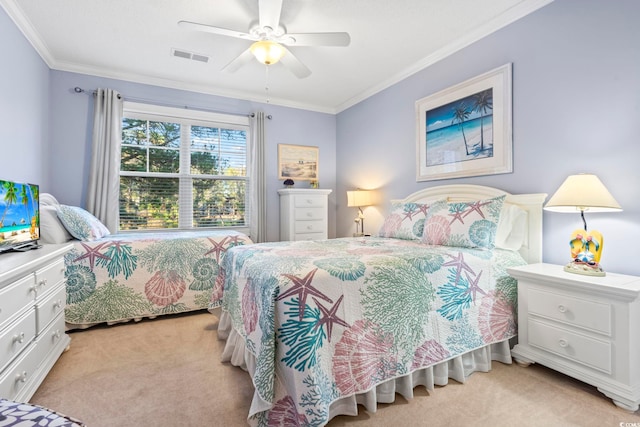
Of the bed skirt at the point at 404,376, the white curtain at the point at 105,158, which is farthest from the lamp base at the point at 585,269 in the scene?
the white curtain at the point at 105,158

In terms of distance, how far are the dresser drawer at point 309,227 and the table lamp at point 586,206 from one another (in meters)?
2.86

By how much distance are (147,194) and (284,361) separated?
336 centimetres

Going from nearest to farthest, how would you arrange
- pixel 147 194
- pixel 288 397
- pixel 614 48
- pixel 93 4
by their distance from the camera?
pixel 288 397 → pixel 614 48 → pixel 93 4 → pixel 147 194

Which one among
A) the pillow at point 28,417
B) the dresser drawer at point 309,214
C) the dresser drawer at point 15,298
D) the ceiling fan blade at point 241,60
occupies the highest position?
the ceiling fan blade at point 241,60

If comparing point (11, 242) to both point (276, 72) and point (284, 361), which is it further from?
point (276, 72)

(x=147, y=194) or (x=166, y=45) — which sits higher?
(x=166, y=45)

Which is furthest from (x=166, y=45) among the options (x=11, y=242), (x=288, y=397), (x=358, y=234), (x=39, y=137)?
(x=288, y=397)

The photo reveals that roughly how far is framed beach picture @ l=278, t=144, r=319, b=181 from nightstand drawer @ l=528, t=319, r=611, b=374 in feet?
11.2

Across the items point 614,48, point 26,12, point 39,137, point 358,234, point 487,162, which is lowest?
point 358,234

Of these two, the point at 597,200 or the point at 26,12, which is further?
the point at 26,12

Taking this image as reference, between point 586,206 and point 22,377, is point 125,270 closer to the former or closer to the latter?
point 22,377

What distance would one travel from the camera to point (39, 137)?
3.05 m

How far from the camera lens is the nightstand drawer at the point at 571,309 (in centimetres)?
165

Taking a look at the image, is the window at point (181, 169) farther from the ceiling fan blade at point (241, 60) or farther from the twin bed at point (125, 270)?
the ceiling fan blade at point (241, 60)
